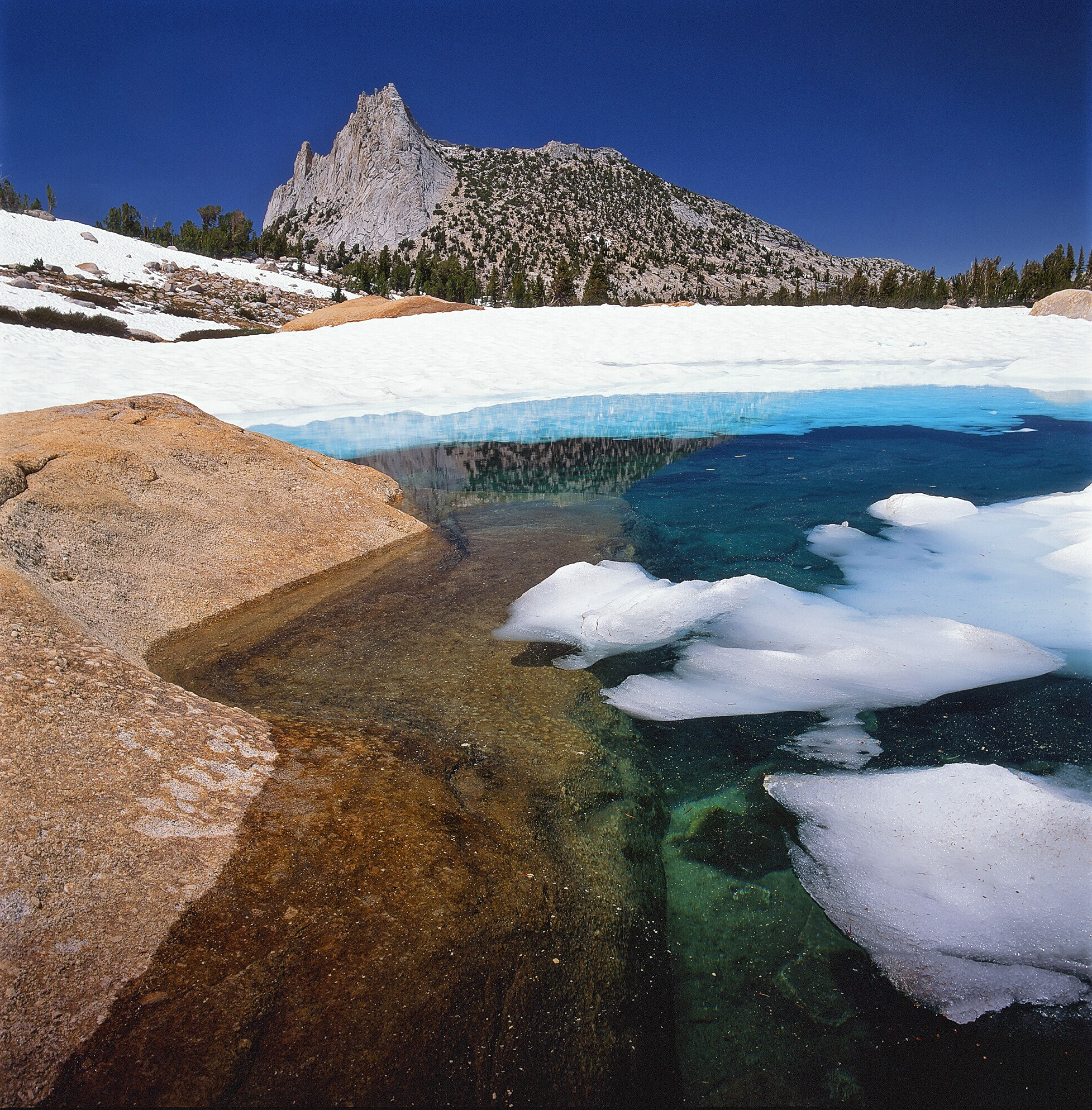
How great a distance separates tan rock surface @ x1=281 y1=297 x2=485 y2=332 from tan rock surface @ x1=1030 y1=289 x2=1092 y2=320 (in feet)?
69.2

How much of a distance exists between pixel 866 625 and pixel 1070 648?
2.98 ft

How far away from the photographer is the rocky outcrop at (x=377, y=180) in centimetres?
7969

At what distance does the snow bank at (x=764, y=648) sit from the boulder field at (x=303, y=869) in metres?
0.35

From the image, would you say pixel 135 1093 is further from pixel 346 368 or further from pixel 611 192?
pixel 611 192

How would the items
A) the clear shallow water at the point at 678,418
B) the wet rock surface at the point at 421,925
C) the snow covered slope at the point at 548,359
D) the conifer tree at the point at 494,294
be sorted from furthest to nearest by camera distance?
the conifer tree at the point at 494,294, the snow covered slope at the point at 548,359, the clear shallow water at the point at 678,418, the wet rock surface at the point at 421,925

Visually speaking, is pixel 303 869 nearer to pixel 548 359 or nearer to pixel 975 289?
pixel 548 359

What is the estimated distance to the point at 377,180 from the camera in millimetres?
83188

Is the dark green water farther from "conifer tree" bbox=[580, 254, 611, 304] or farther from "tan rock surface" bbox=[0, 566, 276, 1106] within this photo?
"conifer tree" bbox=[580, 254, 611, 304]

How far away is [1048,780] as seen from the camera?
2295mm

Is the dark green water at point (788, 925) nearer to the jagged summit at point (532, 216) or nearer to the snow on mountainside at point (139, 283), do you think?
the snow on mountainside at point (139, 283)

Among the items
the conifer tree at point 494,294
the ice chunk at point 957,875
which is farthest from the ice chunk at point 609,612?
the conifer tree at point 494,294

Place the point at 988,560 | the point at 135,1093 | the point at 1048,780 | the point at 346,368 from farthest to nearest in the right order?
the point at 346,368
the point at 988,560
the point at 1048,780
the point at 135,1093

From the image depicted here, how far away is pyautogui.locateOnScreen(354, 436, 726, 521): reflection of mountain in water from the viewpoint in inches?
259

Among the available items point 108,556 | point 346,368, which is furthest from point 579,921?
point 346,368
